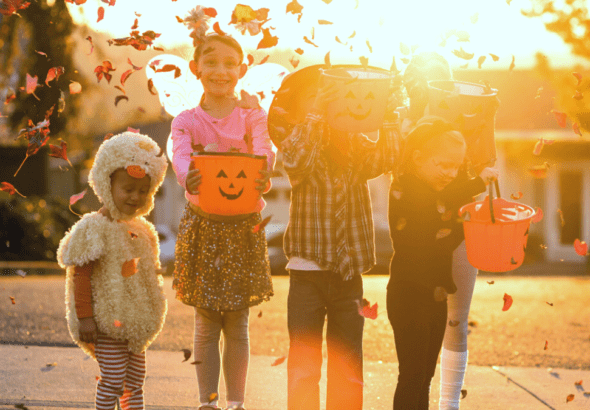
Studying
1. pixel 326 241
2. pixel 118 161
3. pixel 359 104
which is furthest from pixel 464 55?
pixel 118 161

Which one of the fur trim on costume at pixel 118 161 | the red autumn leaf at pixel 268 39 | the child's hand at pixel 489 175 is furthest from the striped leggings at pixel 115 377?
the child's hand at pixel 489 175

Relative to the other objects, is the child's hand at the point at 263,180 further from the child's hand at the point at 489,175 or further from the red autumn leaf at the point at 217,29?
the child's hand at the point at 489,175

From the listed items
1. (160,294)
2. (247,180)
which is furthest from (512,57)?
(160,294)

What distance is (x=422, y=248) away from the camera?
297cm

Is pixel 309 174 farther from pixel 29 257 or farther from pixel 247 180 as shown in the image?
pixel 29 257

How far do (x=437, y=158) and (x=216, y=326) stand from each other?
1303 millimetres

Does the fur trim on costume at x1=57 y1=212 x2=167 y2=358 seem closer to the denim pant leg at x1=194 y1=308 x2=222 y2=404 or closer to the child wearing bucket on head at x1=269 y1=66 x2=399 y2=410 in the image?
the denim pant leg at x1=194 y1=308 x2=222 y2=404

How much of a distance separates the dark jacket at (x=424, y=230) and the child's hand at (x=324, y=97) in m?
0.53

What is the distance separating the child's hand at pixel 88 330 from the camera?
→ 2865 mm

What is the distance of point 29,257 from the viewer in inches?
→ 615

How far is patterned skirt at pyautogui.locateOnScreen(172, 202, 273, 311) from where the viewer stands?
10.2ft

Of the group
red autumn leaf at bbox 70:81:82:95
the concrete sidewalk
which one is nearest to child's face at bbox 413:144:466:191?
the concrete sidewalk

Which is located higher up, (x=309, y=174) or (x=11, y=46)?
(x=11, y=46)

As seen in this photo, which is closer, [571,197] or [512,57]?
[512,57]
